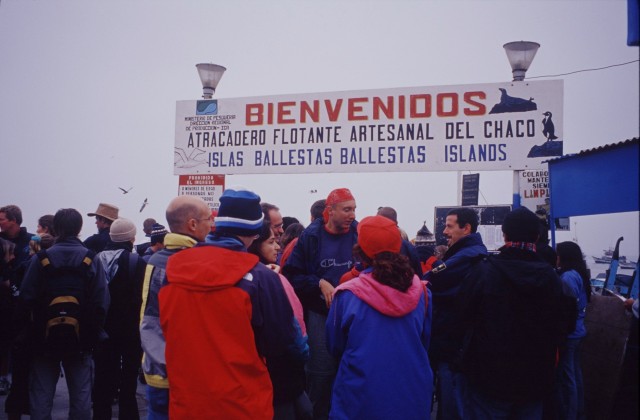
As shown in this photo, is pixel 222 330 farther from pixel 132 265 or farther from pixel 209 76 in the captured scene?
pixel 209 76

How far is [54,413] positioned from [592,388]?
6206mm

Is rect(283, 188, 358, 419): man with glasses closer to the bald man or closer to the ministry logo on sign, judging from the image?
the bald man

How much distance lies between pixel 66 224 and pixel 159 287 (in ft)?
6.04

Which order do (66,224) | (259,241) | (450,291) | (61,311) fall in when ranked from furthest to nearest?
1. (450,291)
2. (66,224)
3. (61,311)
4. (259,241)

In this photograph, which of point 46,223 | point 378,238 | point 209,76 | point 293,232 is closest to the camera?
point 378,238

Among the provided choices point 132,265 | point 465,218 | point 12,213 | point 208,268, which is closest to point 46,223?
point 12,213

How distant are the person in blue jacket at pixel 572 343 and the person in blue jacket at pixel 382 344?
2.75 metres

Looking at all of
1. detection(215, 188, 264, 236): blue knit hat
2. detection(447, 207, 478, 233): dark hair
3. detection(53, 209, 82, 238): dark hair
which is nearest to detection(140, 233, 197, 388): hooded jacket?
detection(215, 188, 264, 236): blue knit hat

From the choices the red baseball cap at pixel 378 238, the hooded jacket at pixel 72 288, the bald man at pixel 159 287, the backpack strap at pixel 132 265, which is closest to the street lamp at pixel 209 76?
the backpack strap at pixel 132 265

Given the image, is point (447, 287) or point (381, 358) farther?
point (447, 287)

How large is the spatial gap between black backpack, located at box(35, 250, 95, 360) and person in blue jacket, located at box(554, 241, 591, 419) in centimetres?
451

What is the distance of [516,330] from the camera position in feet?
12.1

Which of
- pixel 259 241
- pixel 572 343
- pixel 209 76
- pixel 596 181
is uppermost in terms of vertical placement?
pixel 209 76

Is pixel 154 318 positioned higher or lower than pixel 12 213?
lower
